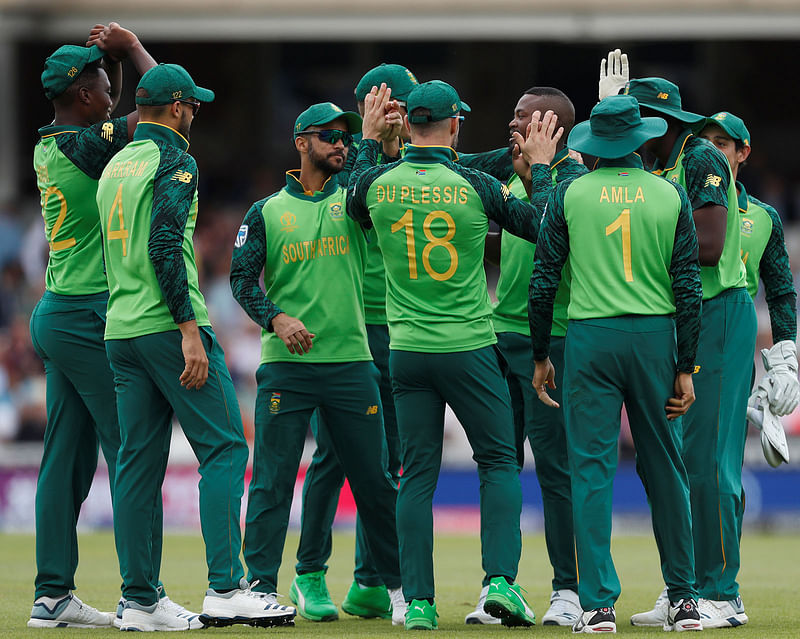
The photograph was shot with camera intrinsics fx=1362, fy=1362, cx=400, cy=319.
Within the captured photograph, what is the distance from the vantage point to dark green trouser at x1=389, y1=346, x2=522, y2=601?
6.82 meters

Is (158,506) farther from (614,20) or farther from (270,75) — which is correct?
(270,75)

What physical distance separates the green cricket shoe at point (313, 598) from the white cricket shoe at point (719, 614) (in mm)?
2090

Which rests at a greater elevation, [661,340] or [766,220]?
[766,220]

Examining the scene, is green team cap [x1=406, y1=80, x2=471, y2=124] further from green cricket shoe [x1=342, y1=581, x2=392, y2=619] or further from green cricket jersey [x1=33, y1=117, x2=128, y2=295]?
green cricket shoe [x1=342, y1=581, x2=392, y2=619]

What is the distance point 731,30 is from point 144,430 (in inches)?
525

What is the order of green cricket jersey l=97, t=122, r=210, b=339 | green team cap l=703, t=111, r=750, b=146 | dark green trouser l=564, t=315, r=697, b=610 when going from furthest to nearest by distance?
green team cap l=703, t=111, r=750, b=146, green cricket jersey l=97, t=122, r=210, b=339, dark green trouser l=564, t=315, r=697, b=610

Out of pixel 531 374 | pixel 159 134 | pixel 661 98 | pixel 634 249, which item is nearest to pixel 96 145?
pixel 159 134

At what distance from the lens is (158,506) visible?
699cm

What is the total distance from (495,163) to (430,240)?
3.98 ft

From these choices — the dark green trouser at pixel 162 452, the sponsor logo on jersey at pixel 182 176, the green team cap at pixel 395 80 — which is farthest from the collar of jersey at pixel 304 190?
the dark green trouser at pixel 162 452

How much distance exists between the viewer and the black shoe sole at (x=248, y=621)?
6.67m

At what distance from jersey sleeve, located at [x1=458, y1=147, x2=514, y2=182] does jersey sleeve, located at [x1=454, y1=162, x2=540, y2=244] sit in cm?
97

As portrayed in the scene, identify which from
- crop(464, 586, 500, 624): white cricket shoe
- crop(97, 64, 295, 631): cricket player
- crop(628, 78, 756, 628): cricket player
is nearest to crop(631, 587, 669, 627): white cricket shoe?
crop(628, 78, 756, 628): cricket player

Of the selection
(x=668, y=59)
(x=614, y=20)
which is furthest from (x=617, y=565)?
(x=668, y=59)
